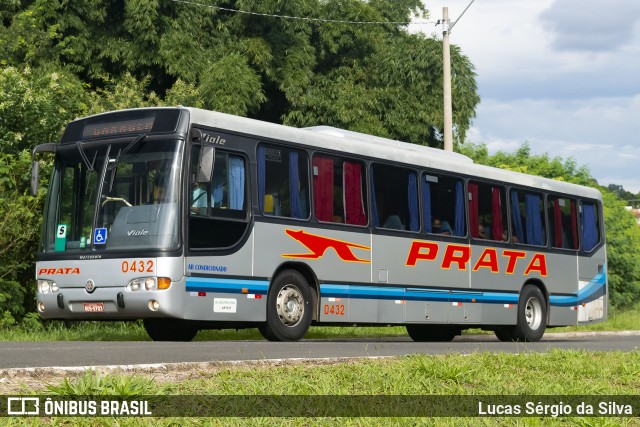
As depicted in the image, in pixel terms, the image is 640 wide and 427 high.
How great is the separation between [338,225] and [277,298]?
1.70 meters

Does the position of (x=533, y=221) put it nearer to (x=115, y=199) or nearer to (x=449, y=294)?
(x=449, y=294)

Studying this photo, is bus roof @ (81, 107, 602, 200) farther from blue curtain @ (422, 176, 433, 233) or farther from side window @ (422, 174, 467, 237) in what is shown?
blue curtain @ (422, 176, 433, 233)

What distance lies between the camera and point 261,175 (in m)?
15.1

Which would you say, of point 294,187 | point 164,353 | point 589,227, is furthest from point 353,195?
point 589,227

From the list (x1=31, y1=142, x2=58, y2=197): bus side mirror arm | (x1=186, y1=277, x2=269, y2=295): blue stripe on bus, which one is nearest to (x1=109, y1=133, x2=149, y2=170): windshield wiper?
(x1=31, y1=142, x2=58, y2=197): bus side mirror arm

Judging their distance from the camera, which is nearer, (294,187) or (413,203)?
(294,187)

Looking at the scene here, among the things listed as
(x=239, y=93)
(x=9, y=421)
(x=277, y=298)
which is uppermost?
(x=239, y=93)

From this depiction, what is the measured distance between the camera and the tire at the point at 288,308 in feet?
49.1

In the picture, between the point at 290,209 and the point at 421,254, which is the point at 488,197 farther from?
the point at 290,209

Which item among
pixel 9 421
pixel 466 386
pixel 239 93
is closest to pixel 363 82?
pixel 239 93

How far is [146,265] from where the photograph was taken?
45.2 ft

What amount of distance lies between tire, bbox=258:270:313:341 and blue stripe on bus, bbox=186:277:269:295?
229 mm

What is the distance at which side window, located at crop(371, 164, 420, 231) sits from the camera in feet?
56.5

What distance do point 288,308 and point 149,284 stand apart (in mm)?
2296
